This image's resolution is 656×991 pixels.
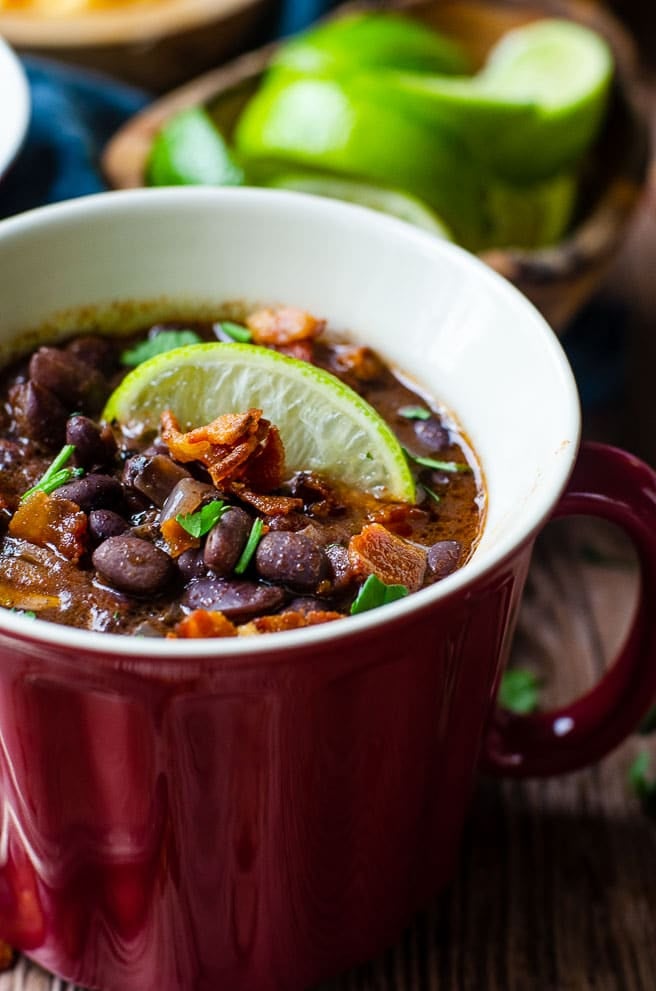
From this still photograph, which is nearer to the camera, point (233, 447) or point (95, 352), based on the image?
point (233, 447)

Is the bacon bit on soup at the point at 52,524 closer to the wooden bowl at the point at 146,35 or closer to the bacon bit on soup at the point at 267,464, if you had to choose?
the bacon bit on soup at the point at 267,464

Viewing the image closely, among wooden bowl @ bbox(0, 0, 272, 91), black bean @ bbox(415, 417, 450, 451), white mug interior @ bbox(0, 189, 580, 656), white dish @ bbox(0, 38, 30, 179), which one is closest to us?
white mug interior @ bbox(0, 189, 580, 656)

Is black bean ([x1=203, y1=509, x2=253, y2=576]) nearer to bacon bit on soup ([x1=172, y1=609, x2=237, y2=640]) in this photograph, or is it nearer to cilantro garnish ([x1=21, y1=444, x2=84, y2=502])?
bacon bit on soup ([x1=172, y1=609, x2=237, y2=640])

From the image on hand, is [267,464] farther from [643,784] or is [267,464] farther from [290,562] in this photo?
[643,784]

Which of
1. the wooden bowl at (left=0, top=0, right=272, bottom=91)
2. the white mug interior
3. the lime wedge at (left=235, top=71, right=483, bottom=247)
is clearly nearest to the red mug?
the white mug interior

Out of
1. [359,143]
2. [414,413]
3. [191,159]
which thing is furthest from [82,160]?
[414,413]

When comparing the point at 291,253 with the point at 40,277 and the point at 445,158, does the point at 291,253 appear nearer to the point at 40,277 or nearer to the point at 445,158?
the point at 40,277
